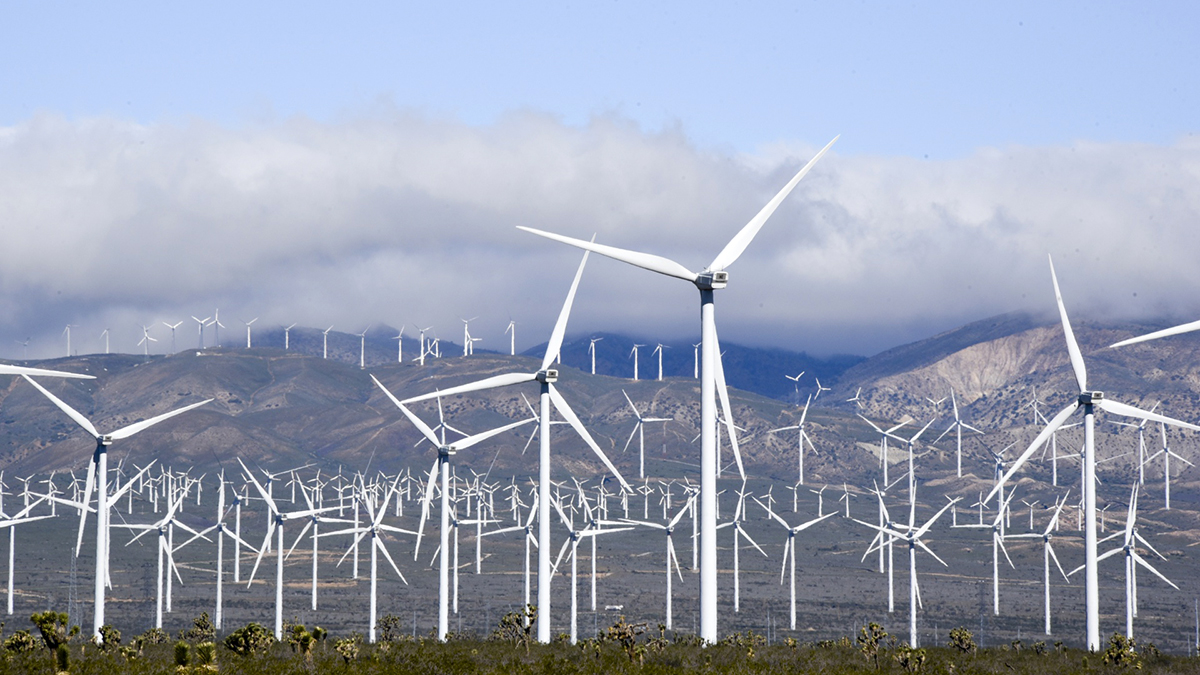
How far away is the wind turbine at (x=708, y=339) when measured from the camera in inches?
1505

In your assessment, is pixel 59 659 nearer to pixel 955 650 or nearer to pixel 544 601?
pixel 544 601

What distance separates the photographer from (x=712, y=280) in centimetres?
4178

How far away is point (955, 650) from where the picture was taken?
176 ft

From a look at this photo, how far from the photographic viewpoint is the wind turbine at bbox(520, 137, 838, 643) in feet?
125

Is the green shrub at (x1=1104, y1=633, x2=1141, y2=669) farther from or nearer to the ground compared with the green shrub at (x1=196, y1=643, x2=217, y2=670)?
nearer to the ground

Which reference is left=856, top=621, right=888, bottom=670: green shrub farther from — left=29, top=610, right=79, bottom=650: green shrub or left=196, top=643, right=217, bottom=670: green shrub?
left=29, top=610, right=79, bottom=650: green shrub

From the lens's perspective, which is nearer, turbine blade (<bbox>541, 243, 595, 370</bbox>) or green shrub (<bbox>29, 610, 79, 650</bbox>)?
green shrub (<bbox>29, 610, 79, 650</bbox>)

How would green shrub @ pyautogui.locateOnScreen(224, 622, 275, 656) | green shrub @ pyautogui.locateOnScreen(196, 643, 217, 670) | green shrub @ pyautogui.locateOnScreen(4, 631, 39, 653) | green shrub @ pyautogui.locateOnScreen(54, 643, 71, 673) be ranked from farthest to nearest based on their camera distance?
1. green shrub @ pyautogui.locateOnScreen(224, 622, 275, 656)
2. green shrub @ pyautogui.locateOnScreen(4, 631, 39, 653)
3. green shrub @ pyautogui.locateOnScreen(196, 643, 217, 670)
4. green shrub @ pyautogui.locateOnScreen(54, 643, 71, 673)

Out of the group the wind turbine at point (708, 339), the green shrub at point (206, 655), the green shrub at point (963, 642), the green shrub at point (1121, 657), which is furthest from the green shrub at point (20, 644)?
the green shrub at point (963, 642)

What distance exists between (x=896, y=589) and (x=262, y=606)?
9328 centimetres

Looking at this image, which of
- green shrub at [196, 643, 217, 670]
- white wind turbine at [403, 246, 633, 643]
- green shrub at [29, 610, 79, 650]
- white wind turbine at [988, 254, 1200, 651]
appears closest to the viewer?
green shrub at [196, 643, 217, 670]

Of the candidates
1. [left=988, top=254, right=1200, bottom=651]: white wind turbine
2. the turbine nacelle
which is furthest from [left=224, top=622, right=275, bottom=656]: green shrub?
[left=988, top=254, right=1200, bottom=651]: white wind turbine

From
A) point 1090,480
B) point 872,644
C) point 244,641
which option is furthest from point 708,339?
point 1090,480

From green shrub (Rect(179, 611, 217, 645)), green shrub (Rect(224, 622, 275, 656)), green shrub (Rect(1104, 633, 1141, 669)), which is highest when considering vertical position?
green shrub (Rect(224, 622, 275, 656))
